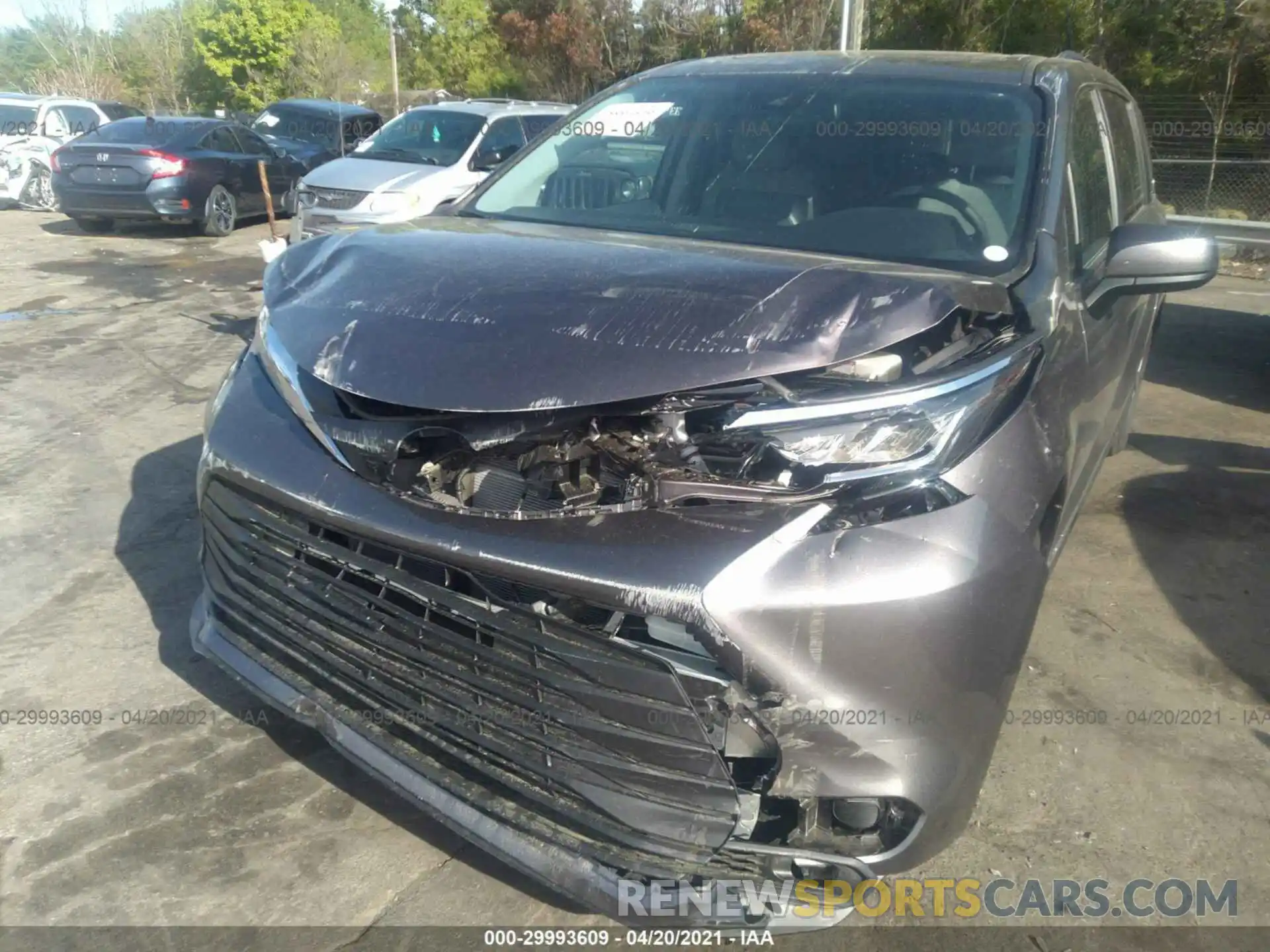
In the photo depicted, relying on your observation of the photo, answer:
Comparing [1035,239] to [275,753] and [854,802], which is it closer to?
[854,802]

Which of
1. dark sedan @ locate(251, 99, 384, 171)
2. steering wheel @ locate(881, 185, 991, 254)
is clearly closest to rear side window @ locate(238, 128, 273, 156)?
dark sedan @ locate(251, 99, 384, 171)

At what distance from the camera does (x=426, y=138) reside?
1094 cm

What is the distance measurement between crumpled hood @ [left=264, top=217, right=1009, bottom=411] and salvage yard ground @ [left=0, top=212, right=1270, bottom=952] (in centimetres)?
117

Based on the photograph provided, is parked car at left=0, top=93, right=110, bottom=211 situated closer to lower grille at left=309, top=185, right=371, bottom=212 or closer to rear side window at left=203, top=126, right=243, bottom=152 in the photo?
rear side window at left=203, top=126, right=243, bottom=152

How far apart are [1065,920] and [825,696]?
1.02 meters

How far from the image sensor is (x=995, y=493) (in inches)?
86.2

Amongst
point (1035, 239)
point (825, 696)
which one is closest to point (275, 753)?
point (825, 696)

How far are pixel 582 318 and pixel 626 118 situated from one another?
192 cm

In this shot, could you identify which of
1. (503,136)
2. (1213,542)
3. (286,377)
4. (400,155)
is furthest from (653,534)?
(503,136)

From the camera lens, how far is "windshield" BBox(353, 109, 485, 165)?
10586 mm

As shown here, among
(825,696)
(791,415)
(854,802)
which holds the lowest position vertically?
(854,802)

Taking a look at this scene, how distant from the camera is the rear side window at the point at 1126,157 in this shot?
4105mm

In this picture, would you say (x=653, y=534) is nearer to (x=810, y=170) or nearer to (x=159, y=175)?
(x=810, y=170)

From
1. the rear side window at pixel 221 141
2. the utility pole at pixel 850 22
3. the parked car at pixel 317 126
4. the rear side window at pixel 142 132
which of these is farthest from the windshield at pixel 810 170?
the parked car at pixel 317 126
